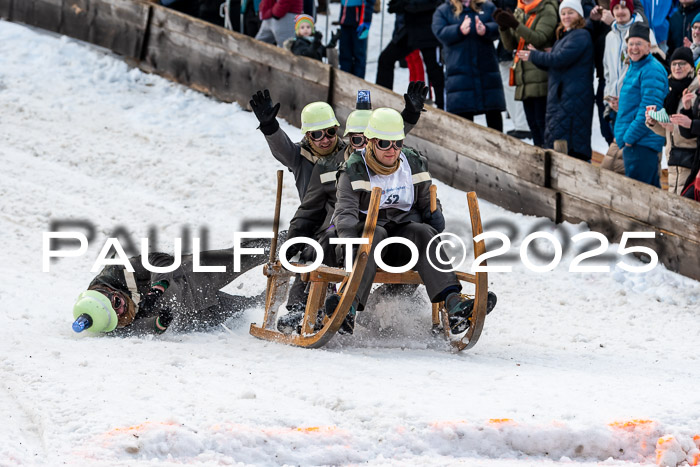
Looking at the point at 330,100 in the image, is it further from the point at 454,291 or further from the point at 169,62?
the point at 454,291

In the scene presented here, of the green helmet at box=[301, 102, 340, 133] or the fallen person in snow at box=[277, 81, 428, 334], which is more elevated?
the green helmet at box=[301, 102, 340, 133]

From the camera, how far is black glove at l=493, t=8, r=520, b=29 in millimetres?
9023

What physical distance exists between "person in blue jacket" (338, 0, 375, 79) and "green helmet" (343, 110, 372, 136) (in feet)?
15.8

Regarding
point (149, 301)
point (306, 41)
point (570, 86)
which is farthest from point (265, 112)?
point (306, 41)

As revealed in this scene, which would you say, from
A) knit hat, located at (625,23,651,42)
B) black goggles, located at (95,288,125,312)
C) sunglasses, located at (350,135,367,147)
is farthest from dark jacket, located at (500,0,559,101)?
black goggles, located at (95,288,125,312)

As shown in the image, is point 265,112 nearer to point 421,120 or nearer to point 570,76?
point 570,76

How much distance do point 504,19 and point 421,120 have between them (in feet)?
4.55

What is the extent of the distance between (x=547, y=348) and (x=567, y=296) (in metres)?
1.47

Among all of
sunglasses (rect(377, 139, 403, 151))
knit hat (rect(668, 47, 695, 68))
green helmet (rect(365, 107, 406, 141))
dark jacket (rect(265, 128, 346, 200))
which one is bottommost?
dark jacket (rect(265, 128, 346, 200))

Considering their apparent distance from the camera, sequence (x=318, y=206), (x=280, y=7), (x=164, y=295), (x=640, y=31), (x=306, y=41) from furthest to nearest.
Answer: (x=280, y=7), (x=306, y=41), (x=640, y=31), (x=318, y=206), (x=164, y=295)

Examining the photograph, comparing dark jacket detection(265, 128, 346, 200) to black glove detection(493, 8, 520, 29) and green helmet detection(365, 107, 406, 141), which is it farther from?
black glove detection(493, 8, 520, 29)

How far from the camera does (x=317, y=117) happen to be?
663 centimetres

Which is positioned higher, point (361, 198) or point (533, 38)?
point (533, 38)

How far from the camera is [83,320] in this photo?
20.4 ft
